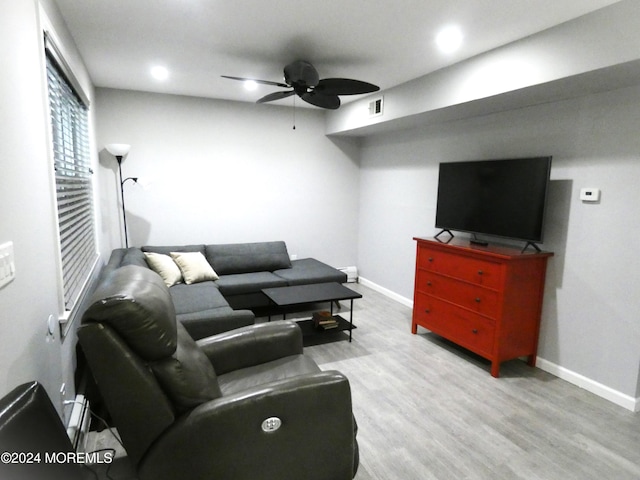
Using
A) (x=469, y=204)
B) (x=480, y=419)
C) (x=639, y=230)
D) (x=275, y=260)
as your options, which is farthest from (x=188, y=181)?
(x=639, y=230)

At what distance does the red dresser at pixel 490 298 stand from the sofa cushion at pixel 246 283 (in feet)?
5.66

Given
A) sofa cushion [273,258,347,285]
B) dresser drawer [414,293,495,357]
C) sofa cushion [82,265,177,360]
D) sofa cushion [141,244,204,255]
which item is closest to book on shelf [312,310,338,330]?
sofa cushion [273,258,347,285]

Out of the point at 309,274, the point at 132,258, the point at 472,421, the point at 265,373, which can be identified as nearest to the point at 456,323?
the point at 472,421

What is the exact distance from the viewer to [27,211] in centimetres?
140

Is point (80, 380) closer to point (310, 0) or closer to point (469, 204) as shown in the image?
point (310, 0)

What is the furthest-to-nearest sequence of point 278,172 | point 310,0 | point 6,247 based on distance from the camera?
point 278,172, point 310,0, point 6,247

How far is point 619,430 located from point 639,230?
4.18 ft

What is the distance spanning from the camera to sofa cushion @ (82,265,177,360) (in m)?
1.27

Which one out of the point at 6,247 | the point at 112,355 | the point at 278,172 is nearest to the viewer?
the point at 6,247

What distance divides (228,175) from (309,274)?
65.8 inches

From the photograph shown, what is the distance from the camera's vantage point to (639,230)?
7.94 ft

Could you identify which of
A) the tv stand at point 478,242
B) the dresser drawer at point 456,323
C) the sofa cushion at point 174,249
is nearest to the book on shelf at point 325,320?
the dresser drawer at point 456,323

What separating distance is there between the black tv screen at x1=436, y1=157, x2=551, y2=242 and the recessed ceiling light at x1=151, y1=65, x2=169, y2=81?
2776mm

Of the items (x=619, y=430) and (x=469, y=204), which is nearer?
(x=619, y=430)
